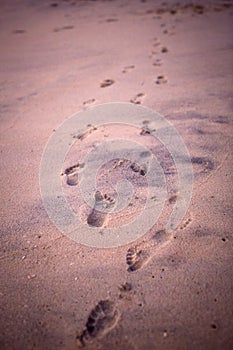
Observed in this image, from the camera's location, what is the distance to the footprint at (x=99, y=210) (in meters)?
1.87

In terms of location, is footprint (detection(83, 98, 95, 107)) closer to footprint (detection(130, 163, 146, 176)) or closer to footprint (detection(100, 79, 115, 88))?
footprint (detection(100, 79, 115, 88))

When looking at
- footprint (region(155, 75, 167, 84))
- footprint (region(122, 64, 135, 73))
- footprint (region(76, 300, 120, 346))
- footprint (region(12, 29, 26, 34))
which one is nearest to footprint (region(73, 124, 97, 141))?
footprint (region(155, 75, 167, 84))

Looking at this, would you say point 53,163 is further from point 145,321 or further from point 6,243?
point 145,321

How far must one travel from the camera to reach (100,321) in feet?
4.57

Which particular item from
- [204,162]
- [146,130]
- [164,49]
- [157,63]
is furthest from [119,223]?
[164,49]

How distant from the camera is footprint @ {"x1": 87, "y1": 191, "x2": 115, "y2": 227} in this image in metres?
1.87

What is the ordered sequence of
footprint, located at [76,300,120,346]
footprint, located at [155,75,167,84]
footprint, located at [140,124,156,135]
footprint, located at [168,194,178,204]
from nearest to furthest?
footprint, located at [76,300,120,346] < footprint, located at [168,194,178,204] < footprint, located at [140,124,156,135] < footprint, located at [155,75,167,84]

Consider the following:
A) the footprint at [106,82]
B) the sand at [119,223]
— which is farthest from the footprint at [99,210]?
the footprint at [106,82]

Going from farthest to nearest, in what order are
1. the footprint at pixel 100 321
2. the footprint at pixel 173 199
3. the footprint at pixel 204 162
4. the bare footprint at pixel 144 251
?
the footprint at pixel 204 162 → the footprint at pixel 173 199 → the bare footprint at pixel 144 251 → the footprint at pixel 100 321

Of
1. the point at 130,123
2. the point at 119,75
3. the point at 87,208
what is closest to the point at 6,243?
the point at 87,208

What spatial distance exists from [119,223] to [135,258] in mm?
291

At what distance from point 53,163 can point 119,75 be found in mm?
1912

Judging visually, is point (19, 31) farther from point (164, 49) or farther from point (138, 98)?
point (138, 98)

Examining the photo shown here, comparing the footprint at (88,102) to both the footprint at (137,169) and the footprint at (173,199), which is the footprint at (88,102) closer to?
the footprint at (137,169)
